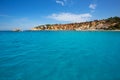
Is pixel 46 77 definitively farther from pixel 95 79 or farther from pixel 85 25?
pixel 85 25

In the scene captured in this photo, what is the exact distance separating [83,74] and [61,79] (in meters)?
1.85

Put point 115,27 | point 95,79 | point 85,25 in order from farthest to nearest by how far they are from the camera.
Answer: point 85,25, point 115,27, point 95,79

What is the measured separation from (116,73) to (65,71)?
3.75m

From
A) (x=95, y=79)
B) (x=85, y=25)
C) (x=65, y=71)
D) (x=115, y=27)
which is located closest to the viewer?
(x=95, y=79)

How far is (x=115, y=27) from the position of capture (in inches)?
5748

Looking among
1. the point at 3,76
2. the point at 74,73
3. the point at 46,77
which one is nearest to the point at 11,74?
the point at 3,76

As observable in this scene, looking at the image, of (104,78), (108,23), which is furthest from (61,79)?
(108,23)

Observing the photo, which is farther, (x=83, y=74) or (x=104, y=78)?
(x=83, y=74)

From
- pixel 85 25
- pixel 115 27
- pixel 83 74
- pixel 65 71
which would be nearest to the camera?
pixel 83 74

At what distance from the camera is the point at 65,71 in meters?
11.1

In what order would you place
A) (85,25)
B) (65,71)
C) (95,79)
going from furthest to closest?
1. (85,25)
2. (65,71)
3. (95,79)

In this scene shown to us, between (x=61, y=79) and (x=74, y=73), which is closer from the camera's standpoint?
(x=61, y=79)

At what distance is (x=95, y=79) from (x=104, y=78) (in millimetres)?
670

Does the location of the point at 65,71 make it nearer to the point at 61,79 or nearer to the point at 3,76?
the point at 61,79
